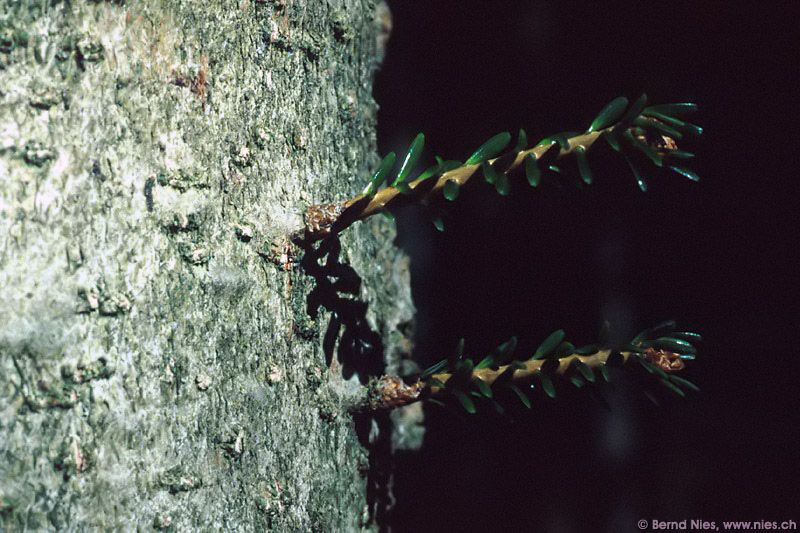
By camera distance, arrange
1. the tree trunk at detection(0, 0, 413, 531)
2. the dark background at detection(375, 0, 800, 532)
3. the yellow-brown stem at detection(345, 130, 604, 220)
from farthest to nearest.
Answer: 1. the dark background at detection(375, 0, 800, 532)
2. the yellow-brown stem at detection(345, 130, 604, 220)
3. the tree trunk at detection(0, 0, 413, 531)

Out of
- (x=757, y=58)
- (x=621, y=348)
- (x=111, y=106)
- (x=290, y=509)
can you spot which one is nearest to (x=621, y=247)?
(x=757, y=58)

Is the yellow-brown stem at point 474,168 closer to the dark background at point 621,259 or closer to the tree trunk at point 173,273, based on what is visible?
the tree trunk at point 173,273

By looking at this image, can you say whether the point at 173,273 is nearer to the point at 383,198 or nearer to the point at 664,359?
the point at 383,198

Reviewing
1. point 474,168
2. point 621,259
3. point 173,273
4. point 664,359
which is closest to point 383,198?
point 474,168

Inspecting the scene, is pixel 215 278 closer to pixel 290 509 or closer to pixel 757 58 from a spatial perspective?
pixel 290 509

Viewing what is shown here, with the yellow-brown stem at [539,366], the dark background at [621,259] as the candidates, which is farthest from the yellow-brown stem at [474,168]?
the dark background at [621,259]

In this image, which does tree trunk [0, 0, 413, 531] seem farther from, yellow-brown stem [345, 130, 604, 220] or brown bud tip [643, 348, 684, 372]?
brown bud tip [643, 348, 684, 372]

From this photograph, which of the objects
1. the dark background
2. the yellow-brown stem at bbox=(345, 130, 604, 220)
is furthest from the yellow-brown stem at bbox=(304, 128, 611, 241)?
the dark background
